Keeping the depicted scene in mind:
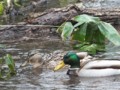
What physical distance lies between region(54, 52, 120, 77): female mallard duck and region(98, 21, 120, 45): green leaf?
0.63 meters

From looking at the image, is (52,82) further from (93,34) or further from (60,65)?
(93,34)

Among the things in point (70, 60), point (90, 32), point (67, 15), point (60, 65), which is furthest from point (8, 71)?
point (67, 15)

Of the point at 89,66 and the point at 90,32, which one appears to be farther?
the point at 90,32

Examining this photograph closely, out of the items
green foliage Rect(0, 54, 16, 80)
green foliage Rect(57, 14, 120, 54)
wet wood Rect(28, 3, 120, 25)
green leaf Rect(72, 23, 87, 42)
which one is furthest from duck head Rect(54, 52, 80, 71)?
wet wood Rect(28, 3, 120, 25)

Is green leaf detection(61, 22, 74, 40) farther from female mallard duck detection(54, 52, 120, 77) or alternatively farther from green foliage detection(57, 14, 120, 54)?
female mallard duck detection(54, 52, 120, 77)

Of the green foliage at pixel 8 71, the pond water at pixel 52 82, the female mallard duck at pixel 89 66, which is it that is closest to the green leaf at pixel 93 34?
the female mallard duck at pixel 89 66

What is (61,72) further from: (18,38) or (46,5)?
(46,5)

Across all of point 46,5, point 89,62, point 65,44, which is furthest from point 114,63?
point 46,5

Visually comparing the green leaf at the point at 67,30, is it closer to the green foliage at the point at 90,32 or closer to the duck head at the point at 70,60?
the green foliage at the point at 90,32

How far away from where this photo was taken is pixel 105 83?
9.83 meters

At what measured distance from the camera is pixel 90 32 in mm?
11688

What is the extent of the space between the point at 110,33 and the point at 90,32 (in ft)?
2.70

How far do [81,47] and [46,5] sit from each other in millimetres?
7922

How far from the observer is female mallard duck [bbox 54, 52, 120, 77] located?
34.0ft
